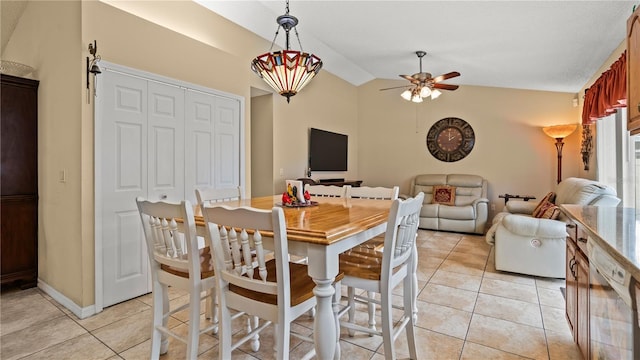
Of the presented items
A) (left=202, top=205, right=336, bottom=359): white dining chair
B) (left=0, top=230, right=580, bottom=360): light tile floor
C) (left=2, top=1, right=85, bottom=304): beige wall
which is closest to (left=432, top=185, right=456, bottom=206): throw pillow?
(left=0, top=230, right=580, bottom=360): light tile floor

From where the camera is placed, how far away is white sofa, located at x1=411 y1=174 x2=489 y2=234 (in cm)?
527

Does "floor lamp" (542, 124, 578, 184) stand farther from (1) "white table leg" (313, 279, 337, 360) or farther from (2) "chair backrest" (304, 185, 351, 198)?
(1) "white table leg" (313, 279, 337, 360)

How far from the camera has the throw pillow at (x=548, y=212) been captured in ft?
10.7

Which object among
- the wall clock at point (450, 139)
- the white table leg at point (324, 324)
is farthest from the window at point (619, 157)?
the white table leg at point (324, 324)

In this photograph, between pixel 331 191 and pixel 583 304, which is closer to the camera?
pixel 583 304

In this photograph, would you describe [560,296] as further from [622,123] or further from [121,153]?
[121,153]

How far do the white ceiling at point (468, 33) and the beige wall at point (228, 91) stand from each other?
49 centimetres

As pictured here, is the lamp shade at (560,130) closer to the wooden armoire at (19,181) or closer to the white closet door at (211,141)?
the white closet door at (211,141)

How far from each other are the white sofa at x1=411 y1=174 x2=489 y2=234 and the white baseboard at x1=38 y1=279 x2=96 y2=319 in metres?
4.82

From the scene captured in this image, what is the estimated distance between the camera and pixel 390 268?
1.54m

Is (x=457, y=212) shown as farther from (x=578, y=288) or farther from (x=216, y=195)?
(x=216, y=195)

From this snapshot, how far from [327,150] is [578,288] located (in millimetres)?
4353

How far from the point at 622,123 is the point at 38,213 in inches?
233

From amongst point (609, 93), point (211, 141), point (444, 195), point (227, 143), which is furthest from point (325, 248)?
point (444, 195)
